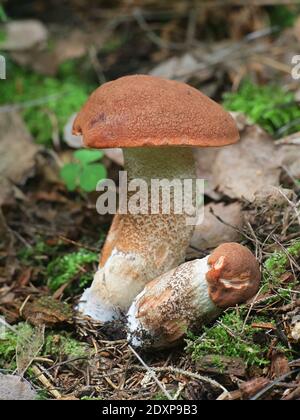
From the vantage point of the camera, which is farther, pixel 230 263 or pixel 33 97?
pixel 33 97

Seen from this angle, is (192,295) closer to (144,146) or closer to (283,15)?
(144,146)

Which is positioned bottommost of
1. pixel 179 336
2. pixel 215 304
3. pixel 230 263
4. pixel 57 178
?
pixel 57 178

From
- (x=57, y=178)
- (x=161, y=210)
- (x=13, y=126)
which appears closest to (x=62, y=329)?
(x=161, y=210)

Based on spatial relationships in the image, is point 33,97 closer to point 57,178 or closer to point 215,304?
point 57,178

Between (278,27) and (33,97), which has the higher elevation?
(278,27)

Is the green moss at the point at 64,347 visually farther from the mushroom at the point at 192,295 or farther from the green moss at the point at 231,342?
the green moss at the point at 231,342

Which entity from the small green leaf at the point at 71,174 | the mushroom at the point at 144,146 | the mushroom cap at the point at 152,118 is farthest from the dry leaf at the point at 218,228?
the small green leaf at the point at 71,174
